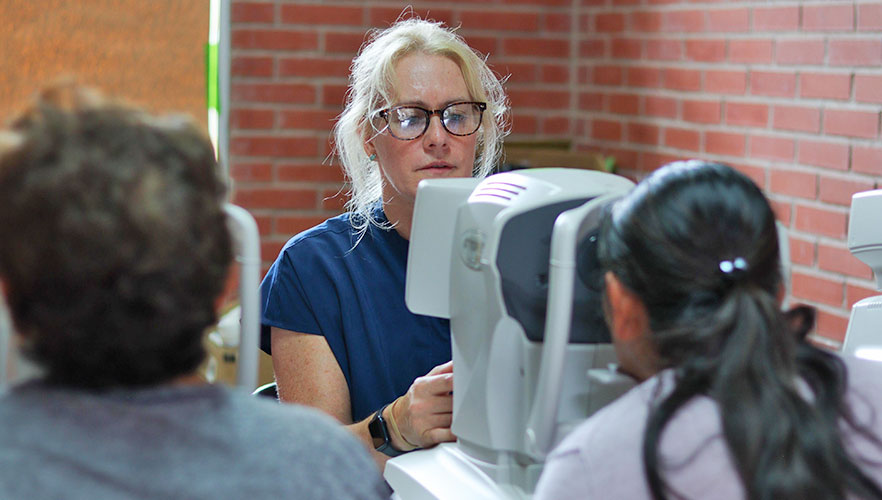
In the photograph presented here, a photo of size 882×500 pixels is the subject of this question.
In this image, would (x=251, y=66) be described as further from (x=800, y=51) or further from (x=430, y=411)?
(x=430, y=411)

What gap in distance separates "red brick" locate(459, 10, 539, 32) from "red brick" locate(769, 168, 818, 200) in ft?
3.61

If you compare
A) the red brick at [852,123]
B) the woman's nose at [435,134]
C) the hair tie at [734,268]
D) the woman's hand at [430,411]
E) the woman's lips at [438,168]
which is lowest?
the woman's hand at [430,411]

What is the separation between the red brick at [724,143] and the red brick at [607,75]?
1.60 feet

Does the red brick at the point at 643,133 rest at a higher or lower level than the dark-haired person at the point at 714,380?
higher

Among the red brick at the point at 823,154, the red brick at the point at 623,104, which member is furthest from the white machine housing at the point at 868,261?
the red brick at the point at 623,104

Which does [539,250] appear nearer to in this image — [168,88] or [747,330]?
[747,330]

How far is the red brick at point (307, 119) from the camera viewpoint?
3.12m

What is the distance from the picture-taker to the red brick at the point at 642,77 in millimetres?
2949

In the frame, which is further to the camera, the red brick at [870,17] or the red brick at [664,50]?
the red brick at [664,50]

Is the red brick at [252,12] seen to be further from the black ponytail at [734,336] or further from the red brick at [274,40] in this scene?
the black ponytail at [734,336]

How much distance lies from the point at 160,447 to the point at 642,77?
2462 millimetres

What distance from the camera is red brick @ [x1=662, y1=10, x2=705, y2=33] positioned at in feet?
9.03

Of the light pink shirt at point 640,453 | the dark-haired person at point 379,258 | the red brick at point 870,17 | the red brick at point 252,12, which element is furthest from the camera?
the red brick at point 252,12

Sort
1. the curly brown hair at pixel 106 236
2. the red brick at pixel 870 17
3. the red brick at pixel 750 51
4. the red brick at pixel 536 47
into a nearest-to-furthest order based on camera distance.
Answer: the curly brown hair at pixel 106 236
the red brick at pixel 870 17
the red brick at pixel 750 51
the red brick at pixel 536 47
